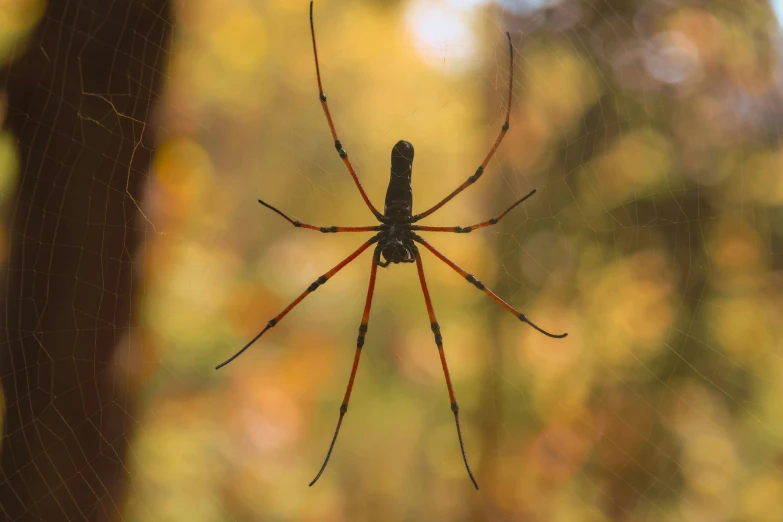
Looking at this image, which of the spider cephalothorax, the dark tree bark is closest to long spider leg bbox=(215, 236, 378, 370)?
the spider cephalothorax

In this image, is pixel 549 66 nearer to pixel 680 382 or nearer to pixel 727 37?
pixel 727 37

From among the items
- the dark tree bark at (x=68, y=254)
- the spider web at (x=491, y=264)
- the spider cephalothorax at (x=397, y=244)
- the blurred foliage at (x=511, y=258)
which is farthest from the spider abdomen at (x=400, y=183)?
the blurred foliage at (x=511, y=258)

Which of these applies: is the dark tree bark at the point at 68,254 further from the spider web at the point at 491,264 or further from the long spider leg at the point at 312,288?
the spider web at the point at 491,264

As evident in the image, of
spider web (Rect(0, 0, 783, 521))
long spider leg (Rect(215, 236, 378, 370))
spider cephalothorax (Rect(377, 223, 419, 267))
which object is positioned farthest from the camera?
spider web (Rect(0, 0, 783, 521))

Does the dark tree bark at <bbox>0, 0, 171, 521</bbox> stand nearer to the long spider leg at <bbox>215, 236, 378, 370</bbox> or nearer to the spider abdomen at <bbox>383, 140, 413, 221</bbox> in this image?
the long spider leg at <bbox>215, 236, 378, 370</bbox>

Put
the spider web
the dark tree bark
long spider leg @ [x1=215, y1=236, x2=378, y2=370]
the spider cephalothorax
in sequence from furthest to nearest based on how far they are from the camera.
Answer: the spider web, the dark tree bark, the spider cephalothorax, long spider leg @ [x1=215, y1=236, x2=378, y2=370]

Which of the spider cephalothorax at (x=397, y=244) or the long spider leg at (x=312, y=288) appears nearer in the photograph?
the long spider leg at (x=312, y=288)
